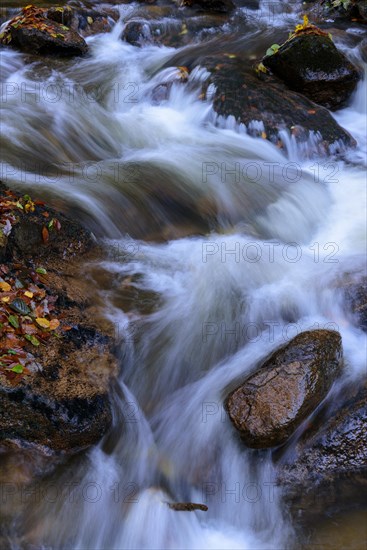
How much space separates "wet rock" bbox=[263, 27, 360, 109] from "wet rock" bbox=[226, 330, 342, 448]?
6148mm

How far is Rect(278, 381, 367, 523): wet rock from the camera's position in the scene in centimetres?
355

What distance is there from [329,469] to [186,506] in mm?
1121

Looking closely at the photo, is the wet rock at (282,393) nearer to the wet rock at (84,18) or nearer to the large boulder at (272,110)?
the large boulder at (272,110)

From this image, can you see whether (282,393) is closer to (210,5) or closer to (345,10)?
(345,10)

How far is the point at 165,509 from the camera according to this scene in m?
3.62

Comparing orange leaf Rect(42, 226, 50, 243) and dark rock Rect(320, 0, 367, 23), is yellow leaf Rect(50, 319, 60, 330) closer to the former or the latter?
orange leaf Rect(42, 226, 50, 243)

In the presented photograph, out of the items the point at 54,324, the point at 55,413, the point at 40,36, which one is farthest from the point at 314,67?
the point at 55,413

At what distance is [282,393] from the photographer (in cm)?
383

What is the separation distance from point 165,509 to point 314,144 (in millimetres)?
6205

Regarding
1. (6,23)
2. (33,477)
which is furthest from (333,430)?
(6,23)

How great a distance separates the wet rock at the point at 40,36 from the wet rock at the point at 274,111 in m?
3.60

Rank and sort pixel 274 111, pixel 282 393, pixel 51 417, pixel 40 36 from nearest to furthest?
pixel 51 417 → pixel 282 393 → pixel 274 111 → pixel 40 36

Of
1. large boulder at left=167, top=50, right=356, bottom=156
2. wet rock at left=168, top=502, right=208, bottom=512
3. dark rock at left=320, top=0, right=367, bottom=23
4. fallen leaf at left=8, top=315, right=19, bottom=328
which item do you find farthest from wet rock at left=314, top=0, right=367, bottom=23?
wet rock at left=168, top=502, right=208, bottom=512

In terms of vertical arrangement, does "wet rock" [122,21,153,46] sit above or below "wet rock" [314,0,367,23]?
below
